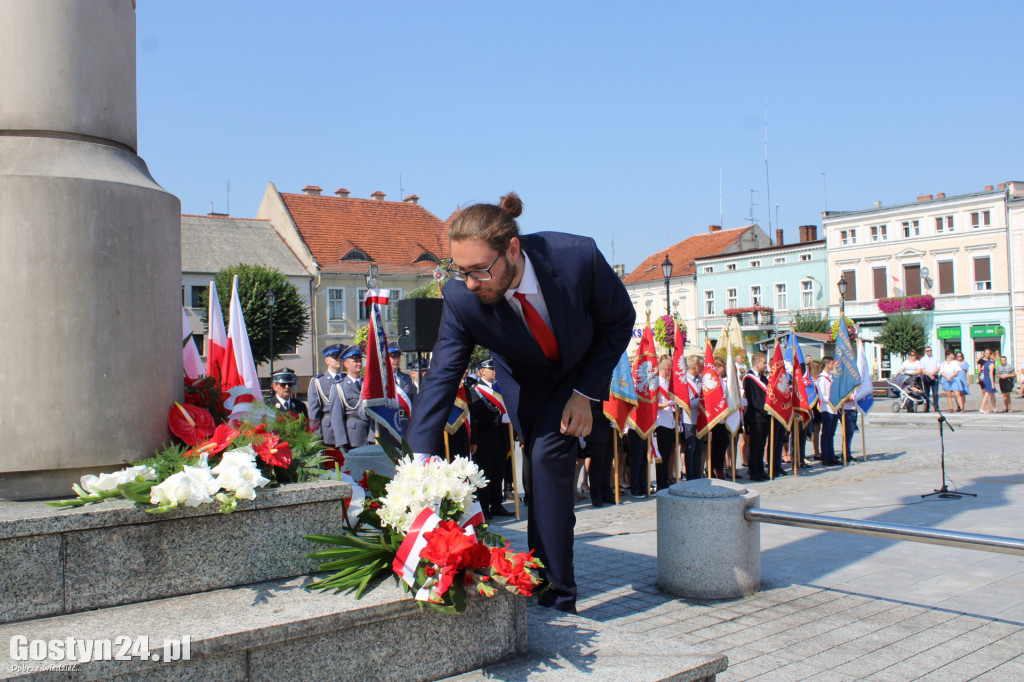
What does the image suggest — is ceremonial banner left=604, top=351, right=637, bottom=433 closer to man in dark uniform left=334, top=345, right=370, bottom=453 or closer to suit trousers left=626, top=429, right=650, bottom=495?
suit trousers left=626, top=429, right=650, bottom=495

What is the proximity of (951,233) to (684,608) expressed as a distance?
173ft

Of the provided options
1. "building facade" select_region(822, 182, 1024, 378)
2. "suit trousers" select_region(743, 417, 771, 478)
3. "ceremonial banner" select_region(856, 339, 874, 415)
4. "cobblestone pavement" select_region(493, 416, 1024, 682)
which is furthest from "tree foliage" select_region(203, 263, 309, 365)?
"cobblestone pavement" select_region(493, 416, 1024, 682)

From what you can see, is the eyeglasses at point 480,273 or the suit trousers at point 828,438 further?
the suit trousers at point 828,438

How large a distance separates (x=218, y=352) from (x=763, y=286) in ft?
187

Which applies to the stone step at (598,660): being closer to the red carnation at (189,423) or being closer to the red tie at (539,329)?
the red tie at (539,329)

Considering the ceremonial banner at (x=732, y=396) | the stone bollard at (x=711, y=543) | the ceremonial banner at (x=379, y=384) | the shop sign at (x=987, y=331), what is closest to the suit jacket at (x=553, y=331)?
the stone bollard at (x=711, y=543)

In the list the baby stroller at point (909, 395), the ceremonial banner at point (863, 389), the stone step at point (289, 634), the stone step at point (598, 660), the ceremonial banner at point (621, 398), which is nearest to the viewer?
the stone step at point (289, 634)

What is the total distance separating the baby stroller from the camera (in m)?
26.1

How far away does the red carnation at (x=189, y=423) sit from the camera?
3.43 meters

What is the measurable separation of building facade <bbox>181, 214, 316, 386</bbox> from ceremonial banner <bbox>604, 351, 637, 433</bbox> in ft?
122

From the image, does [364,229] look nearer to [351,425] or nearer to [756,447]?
[756,447]

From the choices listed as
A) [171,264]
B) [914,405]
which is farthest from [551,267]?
[914,405]

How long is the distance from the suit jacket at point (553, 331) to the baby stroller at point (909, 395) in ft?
81.0

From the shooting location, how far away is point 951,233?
50656 mm
